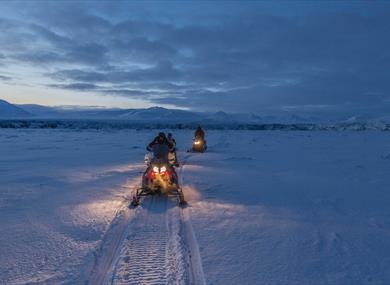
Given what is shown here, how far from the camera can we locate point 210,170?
14102 millimetres

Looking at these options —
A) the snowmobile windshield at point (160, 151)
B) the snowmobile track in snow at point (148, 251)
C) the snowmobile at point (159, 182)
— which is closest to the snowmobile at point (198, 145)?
the snowmobile windshield at point (160, 151)

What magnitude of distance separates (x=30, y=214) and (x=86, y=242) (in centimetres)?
216

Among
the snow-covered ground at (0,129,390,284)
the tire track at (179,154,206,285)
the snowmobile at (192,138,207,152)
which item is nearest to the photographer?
the tire track at (179,154,206,285)

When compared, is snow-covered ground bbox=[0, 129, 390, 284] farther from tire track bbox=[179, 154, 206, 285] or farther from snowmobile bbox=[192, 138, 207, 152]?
snowmobile bbox=[192, 138, 207, 152]

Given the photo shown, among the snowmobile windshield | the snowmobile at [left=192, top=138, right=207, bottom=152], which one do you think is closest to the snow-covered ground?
the snowmobile windshield

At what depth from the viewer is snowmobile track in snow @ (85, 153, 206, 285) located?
4.48 meters

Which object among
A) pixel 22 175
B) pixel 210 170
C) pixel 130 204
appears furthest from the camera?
pixel 210 170

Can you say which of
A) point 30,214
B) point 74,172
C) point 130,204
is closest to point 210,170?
point 74,172

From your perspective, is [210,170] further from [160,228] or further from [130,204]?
[160,228]

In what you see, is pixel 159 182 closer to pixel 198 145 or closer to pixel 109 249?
pixel 109 249

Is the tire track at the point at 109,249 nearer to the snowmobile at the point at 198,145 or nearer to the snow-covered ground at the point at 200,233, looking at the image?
the snow-covered ground at the point at 200,233

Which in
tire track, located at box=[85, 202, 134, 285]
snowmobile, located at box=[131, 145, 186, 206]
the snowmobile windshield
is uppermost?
the snowmobile windshield

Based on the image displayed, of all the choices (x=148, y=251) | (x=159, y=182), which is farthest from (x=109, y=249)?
(x=159, y=182)

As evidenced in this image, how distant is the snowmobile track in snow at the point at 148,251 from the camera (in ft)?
14.7
